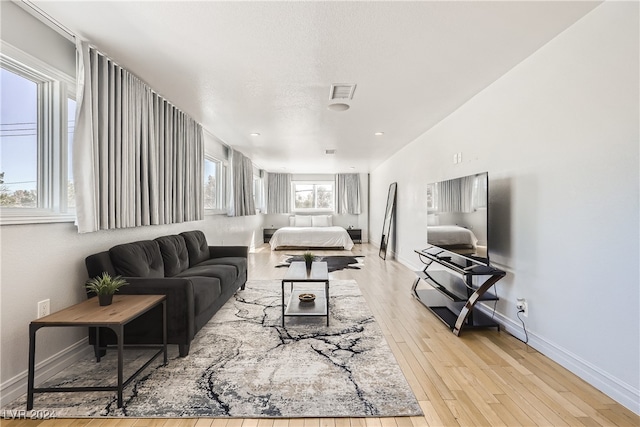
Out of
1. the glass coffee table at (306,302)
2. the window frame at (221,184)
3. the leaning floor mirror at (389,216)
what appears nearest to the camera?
the glass coffee table at (306,302)

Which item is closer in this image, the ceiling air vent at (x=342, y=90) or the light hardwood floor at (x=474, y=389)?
the light hardwood floor at (x=474, y=389)

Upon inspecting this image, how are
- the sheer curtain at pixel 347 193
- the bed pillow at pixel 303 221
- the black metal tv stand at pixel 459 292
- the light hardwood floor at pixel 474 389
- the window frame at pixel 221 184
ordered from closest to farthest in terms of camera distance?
the light hardwood floor at pixel 474 389
the black metal tv stand at pixel 459 292
the window frame at pixel 221 184
the bed pillow at pixel 303 221
the sheer curtain at pixel 347 193

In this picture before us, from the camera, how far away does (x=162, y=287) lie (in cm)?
224

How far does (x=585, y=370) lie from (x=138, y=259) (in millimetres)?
3323

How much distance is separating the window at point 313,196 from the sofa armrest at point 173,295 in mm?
7989

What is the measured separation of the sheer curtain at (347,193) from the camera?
9.87 metres

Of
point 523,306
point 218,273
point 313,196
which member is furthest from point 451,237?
point 313,196

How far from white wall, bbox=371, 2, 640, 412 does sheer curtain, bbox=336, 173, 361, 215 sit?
270 inches

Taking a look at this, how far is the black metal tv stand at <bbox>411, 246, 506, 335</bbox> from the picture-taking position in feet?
8.63

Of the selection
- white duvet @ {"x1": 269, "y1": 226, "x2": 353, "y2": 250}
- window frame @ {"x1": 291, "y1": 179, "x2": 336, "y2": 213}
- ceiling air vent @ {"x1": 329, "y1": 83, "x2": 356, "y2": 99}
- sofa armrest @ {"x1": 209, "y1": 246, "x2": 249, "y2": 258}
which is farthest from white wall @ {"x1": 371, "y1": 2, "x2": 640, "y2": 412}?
window frame @ {"x1": 291, "y1": 179, "x2": 336, "y2": 213}

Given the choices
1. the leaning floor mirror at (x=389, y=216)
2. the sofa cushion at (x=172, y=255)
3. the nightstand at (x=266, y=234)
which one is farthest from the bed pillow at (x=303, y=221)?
the sofa cushion at (x=172, y=255)

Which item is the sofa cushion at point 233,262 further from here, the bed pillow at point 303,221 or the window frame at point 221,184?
the bed pillow at point 303,221

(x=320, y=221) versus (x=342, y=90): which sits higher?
(x=342, y=90)

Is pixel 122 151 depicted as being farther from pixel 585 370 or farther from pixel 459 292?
pixel 585 370
